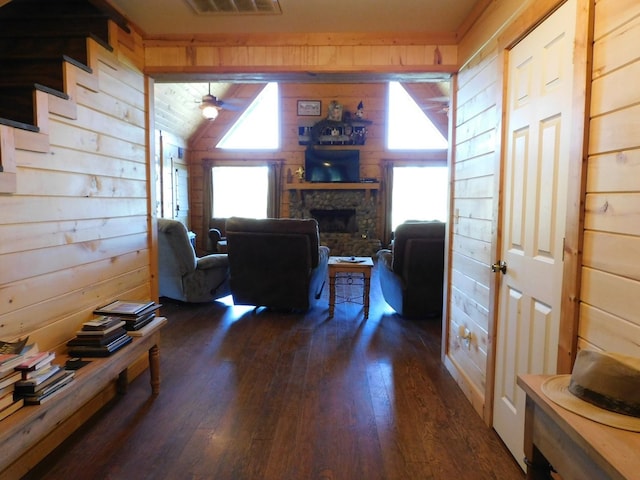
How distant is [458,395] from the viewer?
2496 millimetres

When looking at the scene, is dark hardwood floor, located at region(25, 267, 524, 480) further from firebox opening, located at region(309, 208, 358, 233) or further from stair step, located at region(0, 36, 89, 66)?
firebox opening, located at region(309, 208, 358, 233)

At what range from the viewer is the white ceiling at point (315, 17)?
227cm

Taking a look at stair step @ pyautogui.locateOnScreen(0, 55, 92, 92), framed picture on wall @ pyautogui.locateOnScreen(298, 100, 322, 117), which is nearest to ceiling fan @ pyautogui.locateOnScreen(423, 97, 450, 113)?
framed picture on wall @ pyautogui.locateOnScreen(298, 100, 322, 117)

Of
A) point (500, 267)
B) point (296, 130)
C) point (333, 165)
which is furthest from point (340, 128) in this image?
point (500, 267)

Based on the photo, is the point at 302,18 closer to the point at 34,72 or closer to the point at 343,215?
the point at 34,72

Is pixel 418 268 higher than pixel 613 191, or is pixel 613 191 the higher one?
pixel 613 191

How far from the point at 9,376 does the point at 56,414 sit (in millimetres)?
248

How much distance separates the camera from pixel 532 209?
1727mm

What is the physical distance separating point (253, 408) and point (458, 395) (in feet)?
4.26

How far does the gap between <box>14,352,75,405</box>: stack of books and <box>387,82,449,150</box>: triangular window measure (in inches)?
301

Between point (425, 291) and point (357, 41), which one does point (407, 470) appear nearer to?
point (425, 291)

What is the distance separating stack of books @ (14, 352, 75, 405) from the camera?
1432mm

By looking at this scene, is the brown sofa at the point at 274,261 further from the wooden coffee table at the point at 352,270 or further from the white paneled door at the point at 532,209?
the white paneled door at the point at 532,209

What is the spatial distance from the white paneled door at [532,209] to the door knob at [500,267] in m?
0.02
